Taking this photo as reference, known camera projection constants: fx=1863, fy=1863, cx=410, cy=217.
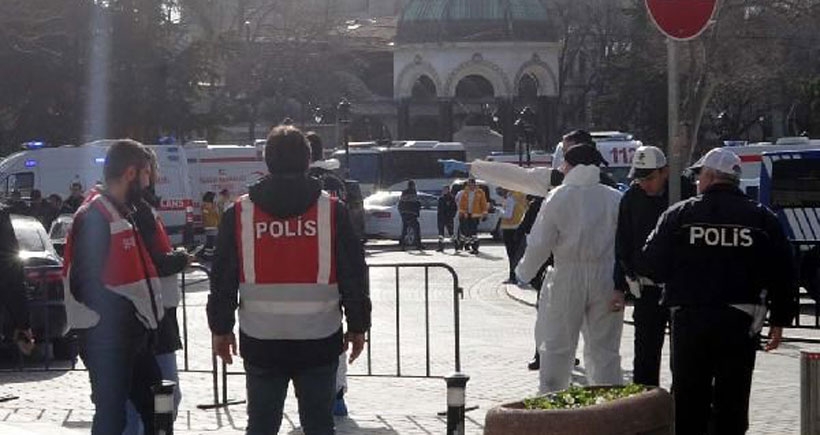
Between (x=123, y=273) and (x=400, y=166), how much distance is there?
5632 cm

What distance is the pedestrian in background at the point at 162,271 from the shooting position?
9.63m

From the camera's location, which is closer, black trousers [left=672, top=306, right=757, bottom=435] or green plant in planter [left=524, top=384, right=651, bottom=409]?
green plant in planter [left=524, top=384, right=651, bottom=409]

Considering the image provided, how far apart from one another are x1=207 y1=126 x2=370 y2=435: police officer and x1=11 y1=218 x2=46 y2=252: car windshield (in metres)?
10.6

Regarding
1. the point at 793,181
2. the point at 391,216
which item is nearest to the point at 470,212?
the point at 391,216

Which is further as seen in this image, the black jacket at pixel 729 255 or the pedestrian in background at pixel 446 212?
the pedestrian in background at pixel 446 212

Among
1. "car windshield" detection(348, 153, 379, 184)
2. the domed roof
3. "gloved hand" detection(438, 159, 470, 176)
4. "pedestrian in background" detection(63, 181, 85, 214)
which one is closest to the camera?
"pedestrian in background" detection(63, 181, 85, 214)

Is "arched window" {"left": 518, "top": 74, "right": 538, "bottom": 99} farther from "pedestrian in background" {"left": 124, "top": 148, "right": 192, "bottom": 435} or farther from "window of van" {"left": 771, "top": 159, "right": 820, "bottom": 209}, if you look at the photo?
"pedestrian in background" {"left": 124, "top": 148, "right": 192, "bottom": 435}

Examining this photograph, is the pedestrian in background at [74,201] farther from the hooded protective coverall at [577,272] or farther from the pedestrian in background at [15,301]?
the pedestrian in background at [15,301]

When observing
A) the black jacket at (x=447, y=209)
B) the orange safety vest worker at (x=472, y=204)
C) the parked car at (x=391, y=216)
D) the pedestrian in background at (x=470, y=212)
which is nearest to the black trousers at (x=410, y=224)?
the black jacket at (x=447, y=209)

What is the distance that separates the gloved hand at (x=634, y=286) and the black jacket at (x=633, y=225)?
0.04 metres

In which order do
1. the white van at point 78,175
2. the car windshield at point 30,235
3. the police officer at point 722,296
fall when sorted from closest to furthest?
the police officer at point 722,296 < the car windshield at point 30,235 < the white van at point 78,175

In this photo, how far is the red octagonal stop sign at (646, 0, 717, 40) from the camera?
11648 mm

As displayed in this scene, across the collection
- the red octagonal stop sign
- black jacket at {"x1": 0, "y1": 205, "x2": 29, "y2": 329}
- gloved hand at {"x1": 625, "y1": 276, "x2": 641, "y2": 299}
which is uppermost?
the red octagonal stop sign

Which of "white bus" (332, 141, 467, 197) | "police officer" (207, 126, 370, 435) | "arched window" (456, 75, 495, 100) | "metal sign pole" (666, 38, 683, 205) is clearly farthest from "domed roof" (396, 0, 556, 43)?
→ "police officer" (207, 126, 370, 435)
